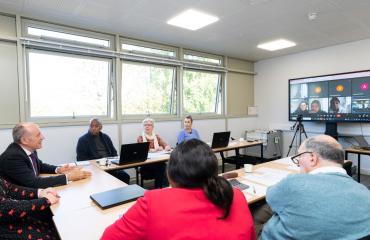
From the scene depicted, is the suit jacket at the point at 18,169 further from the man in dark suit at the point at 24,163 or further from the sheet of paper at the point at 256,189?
the sheet of paper at the point at 256,189

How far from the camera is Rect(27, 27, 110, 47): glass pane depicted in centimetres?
361

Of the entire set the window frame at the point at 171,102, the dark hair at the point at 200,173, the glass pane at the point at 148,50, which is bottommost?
the dark hair at the point at 200,173

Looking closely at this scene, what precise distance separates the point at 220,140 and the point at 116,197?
2.61 metres

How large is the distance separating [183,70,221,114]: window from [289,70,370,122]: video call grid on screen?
1.77 metres

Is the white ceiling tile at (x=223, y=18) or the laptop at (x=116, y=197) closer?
the laptop at (x=116, y=197)

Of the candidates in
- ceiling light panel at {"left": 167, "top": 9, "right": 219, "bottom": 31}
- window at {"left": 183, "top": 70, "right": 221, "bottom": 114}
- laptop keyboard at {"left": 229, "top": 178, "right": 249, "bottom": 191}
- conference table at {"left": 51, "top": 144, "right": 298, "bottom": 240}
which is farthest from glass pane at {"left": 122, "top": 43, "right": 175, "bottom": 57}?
laptop keyboard at {"left": 229, "top": 178, "right": 249, "bottom": 191}

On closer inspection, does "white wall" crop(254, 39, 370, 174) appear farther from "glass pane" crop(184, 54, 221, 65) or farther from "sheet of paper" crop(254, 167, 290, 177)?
"sheet of paper" crop(254, 167, 290, 177)

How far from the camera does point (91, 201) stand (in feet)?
5.42

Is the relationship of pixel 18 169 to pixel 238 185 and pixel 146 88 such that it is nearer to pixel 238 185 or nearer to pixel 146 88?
pixel 238 185

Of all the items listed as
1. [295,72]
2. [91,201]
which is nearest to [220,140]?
[91,201]

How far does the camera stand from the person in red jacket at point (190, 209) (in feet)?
2.68

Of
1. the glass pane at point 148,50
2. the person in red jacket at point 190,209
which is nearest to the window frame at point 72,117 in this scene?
the glass pane at point 148,50

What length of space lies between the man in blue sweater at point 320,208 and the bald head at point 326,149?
73 mm

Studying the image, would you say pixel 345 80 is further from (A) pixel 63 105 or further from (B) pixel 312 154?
(A) pixel 63 105
